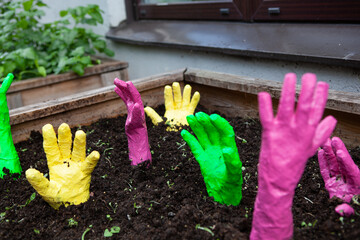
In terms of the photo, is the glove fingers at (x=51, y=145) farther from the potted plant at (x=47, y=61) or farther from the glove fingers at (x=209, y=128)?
the potted plant at (x=47, y=61)

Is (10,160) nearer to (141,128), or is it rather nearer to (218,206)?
(141,128)

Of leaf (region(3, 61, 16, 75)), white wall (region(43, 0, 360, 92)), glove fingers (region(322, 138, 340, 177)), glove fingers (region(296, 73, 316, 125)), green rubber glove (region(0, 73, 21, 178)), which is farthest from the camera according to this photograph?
leaf (region(3, 61, 16, 75))

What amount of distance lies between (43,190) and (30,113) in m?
0.61

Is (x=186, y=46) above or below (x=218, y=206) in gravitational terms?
above

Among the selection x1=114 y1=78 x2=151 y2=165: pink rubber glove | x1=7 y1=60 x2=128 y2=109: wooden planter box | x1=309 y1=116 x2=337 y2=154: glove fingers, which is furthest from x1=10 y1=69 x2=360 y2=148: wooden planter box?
x1=7 y1=60 x2=128 y2=109: wooden planter box

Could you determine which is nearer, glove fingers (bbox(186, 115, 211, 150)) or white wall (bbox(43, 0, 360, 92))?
glove fingers (bbox(186, 115, 211, 150))

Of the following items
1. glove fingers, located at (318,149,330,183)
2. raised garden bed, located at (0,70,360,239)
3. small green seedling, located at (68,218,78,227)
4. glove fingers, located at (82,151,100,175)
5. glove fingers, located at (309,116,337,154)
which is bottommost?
small green seedling, located at (68,218,78,227)

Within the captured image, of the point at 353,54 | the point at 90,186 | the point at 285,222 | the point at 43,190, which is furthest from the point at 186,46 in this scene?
the point at 285,222

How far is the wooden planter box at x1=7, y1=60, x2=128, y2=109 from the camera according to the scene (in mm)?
2148

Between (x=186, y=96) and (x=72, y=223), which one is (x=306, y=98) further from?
(x=186, y=96)

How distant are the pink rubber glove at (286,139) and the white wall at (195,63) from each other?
88 cm

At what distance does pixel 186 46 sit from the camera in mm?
2168

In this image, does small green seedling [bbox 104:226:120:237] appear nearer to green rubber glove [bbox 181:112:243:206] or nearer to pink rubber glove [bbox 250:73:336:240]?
green rubber glove [bbox 181:112:243:206]

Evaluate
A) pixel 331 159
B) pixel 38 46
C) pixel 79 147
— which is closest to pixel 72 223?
pixel 79 147
